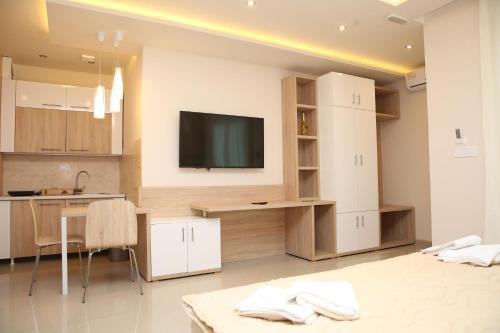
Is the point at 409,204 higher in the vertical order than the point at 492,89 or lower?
lower

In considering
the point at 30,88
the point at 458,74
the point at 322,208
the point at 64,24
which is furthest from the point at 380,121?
the point at 30,88

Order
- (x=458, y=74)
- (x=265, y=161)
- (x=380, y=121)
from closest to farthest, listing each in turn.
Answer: (x=458, y=74)
(x=265, y=161)
(x=380, y=121)

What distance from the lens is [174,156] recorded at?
3.96 m

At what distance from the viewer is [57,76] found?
5.15m

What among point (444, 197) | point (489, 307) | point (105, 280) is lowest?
point (105, 280)

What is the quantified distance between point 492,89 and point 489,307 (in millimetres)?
2196

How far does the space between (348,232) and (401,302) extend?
10.6ft

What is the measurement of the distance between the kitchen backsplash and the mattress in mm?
4303

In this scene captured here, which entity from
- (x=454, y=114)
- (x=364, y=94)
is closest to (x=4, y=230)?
(x=364, y=94)

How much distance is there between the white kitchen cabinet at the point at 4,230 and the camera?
423cm

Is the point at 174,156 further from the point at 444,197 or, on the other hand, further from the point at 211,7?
the point at 444,197

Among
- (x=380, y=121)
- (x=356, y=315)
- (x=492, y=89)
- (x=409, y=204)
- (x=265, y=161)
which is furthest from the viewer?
(x=380, y=121)

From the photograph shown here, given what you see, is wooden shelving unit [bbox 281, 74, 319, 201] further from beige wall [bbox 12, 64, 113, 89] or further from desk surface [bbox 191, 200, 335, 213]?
beige wall [bbox 12, 64, 113, 89]

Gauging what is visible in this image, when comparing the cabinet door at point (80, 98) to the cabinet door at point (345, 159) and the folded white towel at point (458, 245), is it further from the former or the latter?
the folded white towel at point (458, 245)
